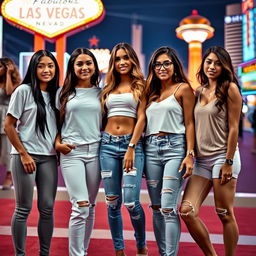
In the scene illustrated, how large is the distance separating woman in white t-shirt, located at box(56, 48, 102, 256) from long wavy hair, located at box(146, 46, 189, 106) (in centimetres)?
38

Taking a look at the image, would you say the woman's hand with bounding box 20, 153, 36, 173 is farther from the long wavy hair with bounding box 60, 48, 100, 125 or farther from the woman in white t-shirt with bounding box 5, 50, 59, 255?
the long wavy hair with bounding box 60, 48, 100, 125

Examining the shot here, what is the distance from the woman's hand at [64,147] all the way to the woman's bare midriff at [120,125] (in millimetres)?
288

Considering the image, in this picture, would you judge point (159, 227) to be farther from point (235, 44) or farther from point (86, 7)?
point (235, 44)

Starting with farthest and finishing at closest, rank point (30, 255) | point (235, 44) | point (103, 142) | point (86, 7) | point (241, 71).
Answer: point (235, 44)
point (241, 71)
point (86, 7)
point (30, 255)
point (103, 142)

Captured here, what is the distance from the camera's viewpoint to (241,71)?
31.6ft

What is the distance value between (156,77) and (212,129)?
564mm

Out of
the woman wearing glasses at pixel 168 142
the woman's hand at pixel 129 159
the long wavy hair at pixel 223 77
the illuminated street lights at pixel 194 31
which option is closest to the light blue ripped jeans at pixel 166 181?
the woman wearing glasses at pixel 168 142

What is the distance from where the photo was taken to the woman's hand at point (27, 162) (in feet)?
8.13

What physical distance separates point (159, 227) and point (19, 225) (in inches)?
37.0

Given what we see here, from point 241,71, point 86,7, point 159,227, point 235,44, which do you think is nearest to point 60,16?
point 86,7

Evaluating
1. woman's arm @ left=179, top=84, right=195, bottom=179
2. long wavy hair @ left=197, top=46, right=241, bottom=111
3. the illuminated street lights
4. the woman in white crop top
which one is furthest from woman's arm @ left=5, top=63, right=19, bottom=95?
the illuminated street lights

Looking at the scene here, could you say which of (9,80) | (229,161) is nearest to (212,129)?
(229,161)

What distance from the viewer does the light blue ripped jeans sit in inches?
97.1

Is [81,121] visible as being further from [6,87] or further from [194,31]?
[194,31]
